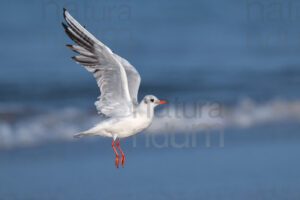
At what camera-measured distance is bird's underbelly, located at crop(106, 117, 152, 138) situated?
29.7 ft

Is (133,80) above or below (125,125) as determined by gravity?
above

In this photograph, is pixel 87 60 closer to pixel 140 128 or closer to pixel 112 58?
pixel 112 58

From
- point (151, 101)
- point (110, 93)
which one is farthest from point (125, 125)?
point (110, 93)

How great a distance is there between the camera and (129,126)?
9094mm

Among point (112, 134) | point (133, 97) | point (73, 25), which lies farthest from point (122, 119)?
point (73, 25)

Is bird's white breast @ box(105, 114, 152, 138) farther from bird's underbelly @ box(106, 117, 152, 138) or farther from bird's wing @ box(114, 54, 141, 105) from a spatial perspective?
bird's wing @ box(114, 54, 141, 105)

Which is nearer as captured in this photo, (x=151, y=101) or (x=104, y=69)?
(x=151, y=101)

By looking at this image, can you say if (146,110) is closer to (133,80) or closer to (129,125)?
(129,125)

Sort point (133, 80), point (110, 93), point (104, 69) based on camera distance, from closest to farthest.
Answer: point (104, 69) < point (110, 93) < point (133, 80)

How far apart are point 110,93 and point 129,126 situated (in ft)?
3.11

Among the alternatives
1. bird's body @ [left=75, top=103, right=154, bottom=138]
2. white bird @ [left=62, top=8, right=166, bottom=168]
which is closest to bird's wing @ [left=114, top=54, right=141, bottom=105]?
white bird @ [left=62, top=8, right=166, bottom=168]

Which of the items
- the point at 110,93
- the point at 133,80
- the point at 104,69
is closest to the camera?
the point at 104,69

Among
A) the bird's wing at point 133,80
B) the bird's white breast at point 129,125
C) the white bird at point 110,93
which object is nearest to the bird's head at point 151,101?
the white bird at point 110,93

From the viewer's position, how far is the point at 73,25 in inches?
371
